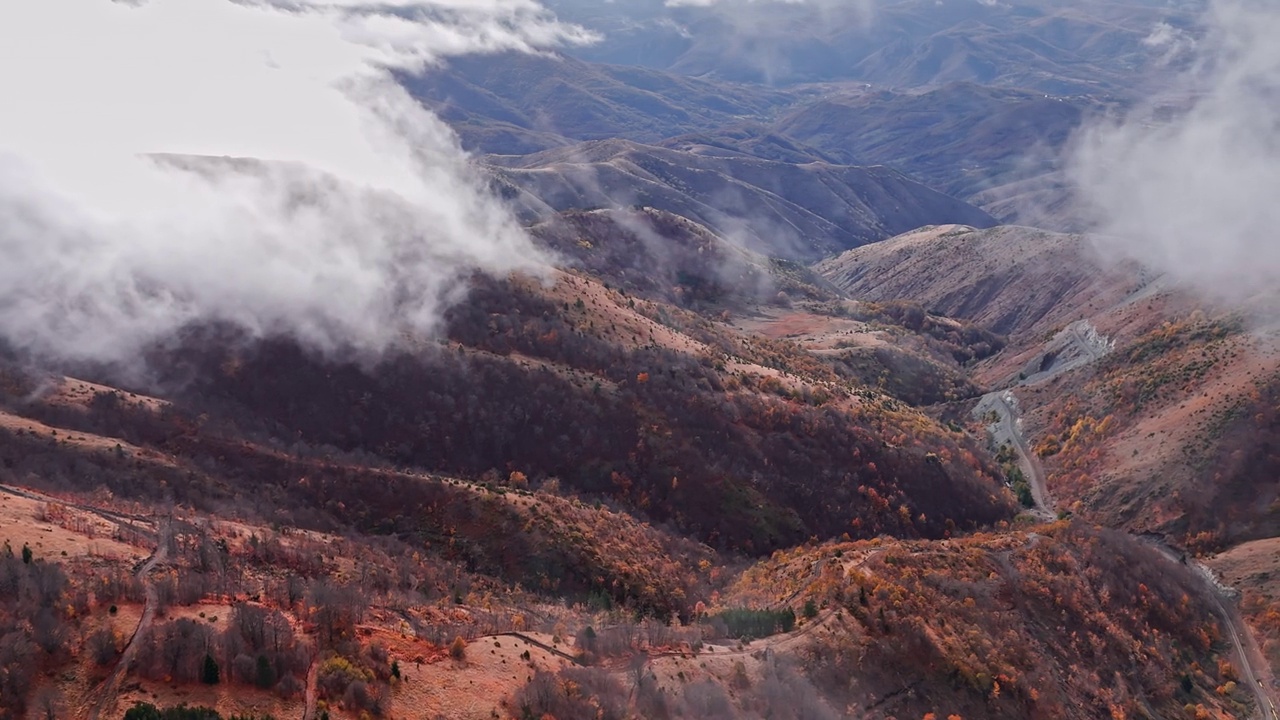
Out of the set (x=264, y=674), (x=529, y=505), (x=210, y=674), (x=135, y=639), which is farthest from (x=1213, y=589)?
(x=135, y=639)

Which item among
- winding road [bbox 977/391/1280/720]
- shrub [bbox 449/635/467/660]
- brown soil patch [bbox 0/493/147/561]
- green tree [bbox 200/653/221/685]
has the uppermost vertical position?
winding road [bbox 977/391/1280/720]

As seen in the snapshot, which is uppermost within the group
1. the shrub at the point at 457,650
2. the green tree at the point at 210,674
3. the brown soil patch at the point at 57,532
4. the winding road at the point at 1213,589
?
the winding road at the point at 1213,589

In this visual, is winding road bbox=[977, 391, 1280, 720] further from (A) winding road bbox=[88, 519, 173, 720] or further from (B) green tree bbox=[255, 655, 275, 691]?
(A) winding road bbox=[88, 519, 173, 720]

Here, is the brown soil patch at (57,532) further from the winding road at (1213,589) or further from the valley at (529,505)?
the winding road at (1213,589)

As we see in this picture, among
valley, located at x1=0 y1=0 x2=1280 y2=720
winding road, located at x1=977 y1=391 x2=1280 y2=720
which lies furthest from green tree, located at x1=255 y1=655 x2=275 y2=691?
winding road, located at x1=977 y1=391 x2=1280 y2=720

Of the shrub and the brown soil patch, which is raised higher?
the shrub

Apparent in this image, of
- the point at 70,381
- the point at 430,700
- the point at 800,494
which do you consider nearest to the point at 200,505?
the point at 70,381

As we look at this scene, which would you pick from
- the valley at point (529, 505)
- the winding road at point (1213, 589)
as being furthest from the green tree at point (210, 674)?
the winding road at point (1213, 589)

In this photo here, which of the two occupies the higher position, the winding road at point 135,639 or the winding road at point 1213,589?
the winding road at point 1213,589

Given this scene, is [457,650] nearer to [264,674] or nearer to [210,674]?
[264,674]

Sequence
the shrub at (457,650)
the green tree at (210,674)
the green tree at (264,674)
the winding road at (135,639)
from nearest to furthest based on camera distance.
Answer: the winding road at (135,639) → the green tree at (210,674) → the green tree at (264,674) → the shrub at (457,650)

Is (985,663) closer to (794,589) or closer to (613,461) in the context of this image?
(794,589)
